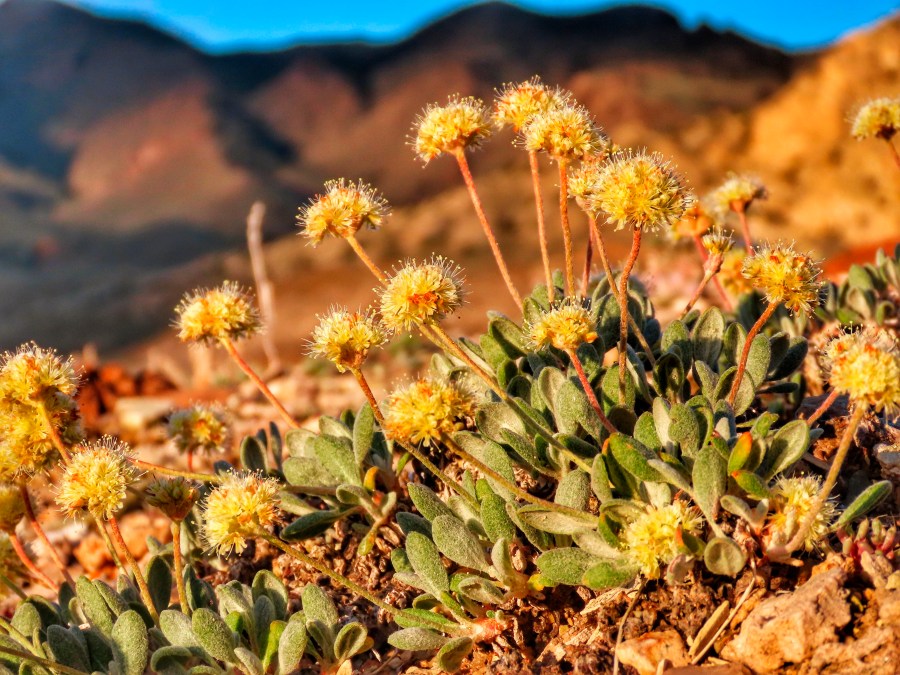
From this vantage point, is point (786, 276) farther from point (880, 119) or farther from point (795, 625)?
point (880, 119)

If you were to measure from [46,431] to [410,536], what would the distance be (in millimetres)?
1353

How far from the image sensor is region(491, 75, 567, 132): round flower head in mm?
3486

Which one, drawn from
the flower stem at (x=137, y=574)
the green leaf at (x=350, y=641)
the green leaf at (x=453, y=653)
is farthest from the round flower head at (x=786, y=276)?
the flower stem at (x=137, y=574)

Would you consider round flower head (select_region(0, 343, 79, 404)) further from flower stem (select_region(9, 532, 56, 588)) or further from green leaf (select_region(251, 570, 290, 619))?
green leaf (select_region(251, 570, 290, 619))

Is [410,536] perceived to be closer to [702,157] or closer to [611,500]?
[611,500]

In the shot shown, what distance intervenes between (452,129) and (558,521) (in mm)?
1548

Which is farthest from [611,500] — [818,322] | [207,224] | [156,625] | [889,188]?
[207,224]

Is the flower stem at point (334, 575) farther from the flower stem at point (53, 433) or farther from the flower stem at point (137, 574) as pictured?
the flower stem at point (53, 433)

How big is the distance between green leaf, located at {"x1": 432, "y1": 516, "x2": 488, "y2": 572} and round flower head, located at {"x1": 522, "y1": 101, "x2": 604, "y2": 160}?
1.36 metres

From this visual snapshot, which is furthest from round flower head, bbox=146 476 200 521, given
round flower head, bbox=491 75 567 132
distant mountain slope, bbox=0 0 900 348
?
distant mountain slope, bbox=0 0 900 348

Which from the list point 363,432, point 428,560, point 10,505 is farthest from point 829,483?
point 10,505

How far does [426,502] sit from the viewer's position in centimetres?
300

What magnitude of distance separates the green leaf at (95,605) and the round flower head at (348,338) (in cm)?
113

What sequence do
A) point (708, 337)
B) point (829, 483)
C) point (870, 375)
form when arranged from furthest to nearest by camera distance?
point (708, 337) < point (829, 483) < point (870, 375)
